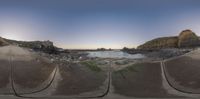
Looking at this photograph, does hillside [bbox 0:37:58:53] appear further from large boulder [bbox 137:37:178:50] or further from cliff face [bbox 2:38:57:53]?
large boulder [bbox 137:37:178:50]

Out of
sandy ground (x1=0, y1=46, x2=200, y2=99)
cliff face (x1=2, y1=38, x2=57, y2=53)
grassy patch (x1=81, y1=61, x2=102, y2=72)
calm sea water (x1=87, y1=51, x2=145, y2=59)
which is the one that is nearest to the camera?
sandy ground (x1=0, y1=46, x2=200, y2=99)

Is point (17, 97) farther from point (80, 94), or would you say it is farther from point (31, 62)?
point (80, 94)

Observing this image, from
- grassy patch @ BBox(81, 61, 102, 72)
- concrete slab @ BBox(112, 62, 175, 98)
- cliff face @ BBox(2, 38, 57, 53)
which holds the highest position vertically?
cliff face @ BBox(2, 38, 57, 53)

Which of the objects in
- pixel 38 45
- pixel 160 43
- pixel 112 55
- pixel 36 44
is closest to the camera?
pixel 112 55

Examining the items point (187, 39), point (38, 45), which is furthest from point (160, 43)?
point (38, 45)

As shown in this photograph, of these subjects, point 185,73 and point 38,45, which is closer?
point 185,73

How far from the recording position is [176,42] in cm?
759

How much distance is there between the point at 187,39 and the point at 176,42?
9.0 inches

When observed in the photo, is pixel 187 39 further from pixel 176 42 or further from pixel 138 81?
pixel 138 81

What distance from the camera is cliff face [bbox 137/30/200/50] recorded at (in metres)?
7.32

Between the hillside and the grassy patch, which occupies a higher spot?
the hillside

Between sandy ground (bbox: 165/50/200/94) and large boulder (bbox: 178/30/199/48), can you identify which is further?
large boulder (bbox: 178/30/199/48)

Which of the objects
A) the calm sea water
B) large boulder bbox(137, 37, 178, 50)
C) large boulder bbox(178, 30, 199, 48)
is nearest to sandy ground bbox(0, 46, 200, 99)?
the calm sea water

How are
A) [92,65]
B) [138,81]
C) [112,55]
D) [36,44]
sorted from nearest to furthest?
1. [138,81]
2. [92,65]
3. [112,55]
4. [36,44]
